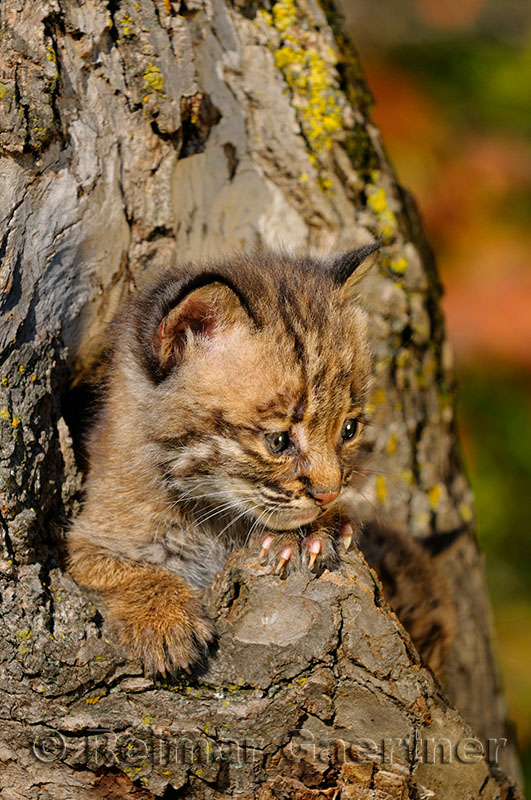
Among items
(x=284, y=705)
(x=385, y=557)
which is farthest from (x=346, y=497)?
(x=284, y=705)

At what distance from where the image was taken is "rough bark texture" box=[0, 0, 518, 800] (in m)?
2.59

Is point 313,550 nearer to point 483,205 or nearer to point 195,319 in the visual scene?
point 195,319

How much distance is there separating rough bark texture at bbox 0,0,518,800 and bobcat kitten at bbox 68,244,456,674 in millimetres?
127

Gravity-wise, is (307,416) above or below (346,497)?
above

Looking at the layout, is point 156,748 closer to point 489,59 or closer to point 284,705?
point 284,705

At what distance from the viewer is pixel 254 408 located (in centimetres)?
280

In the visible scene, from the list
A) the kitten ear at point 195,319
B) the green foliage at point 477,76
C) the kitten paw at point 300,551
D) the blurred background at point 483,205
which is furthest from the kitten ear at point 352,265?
the green foliage at point 477,76

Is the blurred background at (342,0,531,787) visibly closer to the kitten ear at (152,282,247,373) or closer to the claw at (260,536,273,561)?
the kitten ear at (152,282,247,373)

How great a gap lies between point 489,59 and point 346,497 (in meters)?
5.89

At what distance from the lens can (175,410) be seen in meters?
2.90

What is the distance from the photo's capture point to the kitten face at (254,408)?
110 inches

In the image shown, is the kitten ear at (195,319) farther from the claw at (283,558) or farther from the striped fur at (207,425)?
the claw at (283,558)

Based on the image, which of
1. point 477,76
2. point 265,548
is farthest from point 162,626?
point 477,76

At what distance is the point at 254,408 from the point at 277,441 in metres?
0.13
